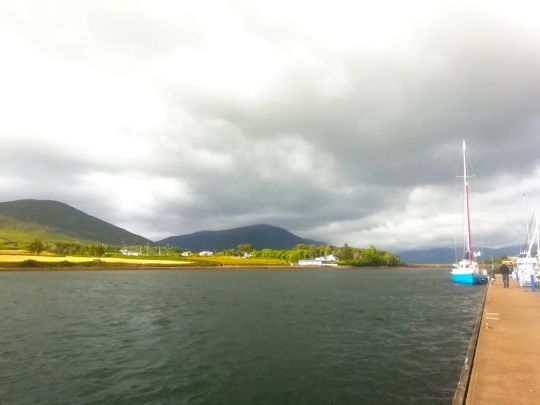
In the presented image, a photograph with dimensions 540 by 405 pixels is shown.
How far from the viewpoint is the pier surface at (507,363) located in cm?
1193

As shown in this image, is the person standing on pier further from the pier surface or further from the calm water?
the pier surface

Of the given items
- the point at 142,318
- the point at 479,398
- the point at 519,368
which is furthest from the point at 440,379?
the point at 142,318

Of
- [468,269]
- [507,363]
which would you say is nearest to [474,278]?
[468,269]

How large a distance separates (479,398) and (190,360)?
16.2m

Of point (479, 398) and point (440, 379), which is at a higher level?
point (479, 398)

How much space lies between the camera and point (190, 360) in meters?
22.2

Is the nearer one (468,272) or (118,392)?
(118,392)

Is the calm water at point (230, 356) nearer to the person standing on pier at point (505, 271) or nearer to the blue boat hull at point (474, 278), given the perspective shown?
the person standing on pier at point (505, 271)

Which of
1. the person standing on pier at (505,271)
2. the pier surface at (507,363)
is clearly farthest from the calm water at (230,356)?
the person standing on pier at (505,271)

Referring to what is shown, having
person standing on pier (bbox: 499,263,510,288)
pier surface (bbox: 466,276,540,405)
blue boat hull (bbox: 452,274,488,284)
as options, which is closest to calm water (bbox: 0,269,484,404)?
Result: pier surface (bbox: 466,276,540,405)

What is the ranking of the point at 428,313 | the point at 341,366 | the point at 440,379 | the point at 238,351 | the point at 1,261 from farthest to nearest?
the point at 1,261 → the point at 428,313 → the point at 238,351 → the point at 341,366 → the point at 440,379

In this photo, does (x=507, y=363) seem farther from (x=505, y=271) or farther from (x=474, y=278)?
(x=474, y=278)

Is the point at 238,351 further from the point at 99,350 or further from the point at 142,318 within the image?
the point at 142,318

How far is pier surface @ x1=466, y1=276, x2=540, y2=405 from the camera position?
11.9 m
